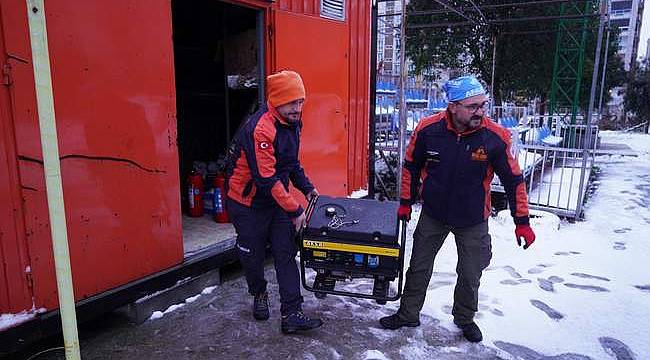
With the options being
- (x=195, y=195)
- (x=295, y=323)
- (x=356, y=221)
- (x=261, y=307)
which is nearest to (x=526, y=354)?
(x=356, y=221)

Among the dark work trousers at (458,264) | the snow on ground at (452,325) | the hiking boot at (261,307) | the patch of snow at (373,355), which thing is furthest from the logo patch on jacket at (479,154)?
the hiking boot at (261,307)

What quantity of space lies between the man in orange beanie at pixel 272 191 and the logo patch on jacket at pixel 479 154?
4.02 ft

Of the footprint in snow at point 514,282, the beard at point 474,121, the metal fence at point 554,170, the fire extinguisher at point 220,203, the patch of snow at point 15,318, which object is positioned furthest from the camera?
the metal fence at point 554,170

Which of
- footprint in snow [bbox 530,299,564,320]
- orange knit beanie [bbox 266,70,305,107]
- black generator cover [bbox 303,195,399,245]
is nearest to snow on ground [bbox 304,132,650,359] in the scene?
footprint in snow [bbox 530,299,564,320]

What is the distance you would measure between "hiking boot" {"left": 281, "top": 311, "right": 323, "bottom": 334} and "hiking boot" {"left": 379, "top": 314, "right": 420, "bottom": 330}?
0.54 metres

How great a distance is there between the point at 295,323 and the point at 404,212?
115cm

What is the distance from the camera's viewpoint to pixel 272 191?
288cm

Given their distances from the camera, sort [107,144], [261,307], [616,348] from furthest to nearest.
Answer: [261,307]
[616,348]
[107,144]

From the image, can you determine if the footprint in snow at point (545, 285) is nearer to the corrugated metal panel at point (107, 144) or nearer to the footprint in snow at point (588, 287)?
the footprint in snow at point (588, 287)

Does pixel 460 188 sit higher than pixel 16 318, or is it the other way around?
pixel 460 188

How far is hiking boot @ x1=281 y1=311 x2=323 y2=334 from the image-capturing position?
10.5ft

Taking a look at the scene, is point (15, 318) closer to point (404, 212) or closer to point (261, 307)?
point (261, 307)

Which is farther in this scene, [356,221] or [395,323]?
[395,323]

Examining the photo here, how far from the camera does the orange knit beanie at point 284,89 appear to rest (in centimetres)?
292
